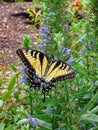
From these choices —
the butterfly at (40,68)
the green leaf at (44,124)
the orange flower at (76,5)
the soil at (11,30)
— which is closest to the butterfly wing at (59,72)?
the butterfly at (40,68)

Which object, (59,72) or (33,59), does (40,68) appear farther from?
(59,72)

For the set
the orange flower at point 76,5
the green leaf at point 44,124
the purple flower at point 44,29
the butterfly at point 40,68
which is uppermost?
the purple flower at point 44,29

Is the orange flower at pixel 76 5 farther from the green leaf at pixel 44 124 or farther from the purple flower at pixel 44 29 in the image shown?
the green leaf at pixel 44 124

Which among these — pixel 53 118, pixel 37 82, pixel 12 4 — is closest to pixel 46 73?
pixel 37 82

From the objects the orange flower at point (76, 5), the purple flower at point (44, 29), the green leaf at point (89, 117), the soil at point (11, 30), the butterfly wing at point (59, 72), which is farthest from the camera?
the orange flower at point (76, 5)

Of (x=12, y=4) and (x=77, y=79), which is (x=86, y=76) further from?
(x=12, y=4)

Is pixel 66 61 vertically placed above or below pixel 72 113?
above

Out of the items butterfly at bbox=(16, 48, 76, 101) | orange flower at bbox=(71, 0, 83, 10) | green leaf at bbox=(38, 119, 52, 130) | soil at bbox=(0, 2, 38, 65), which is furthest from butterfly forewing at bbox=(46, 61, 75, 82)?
orange flower at bbox=(71, 0, 83, 10)
